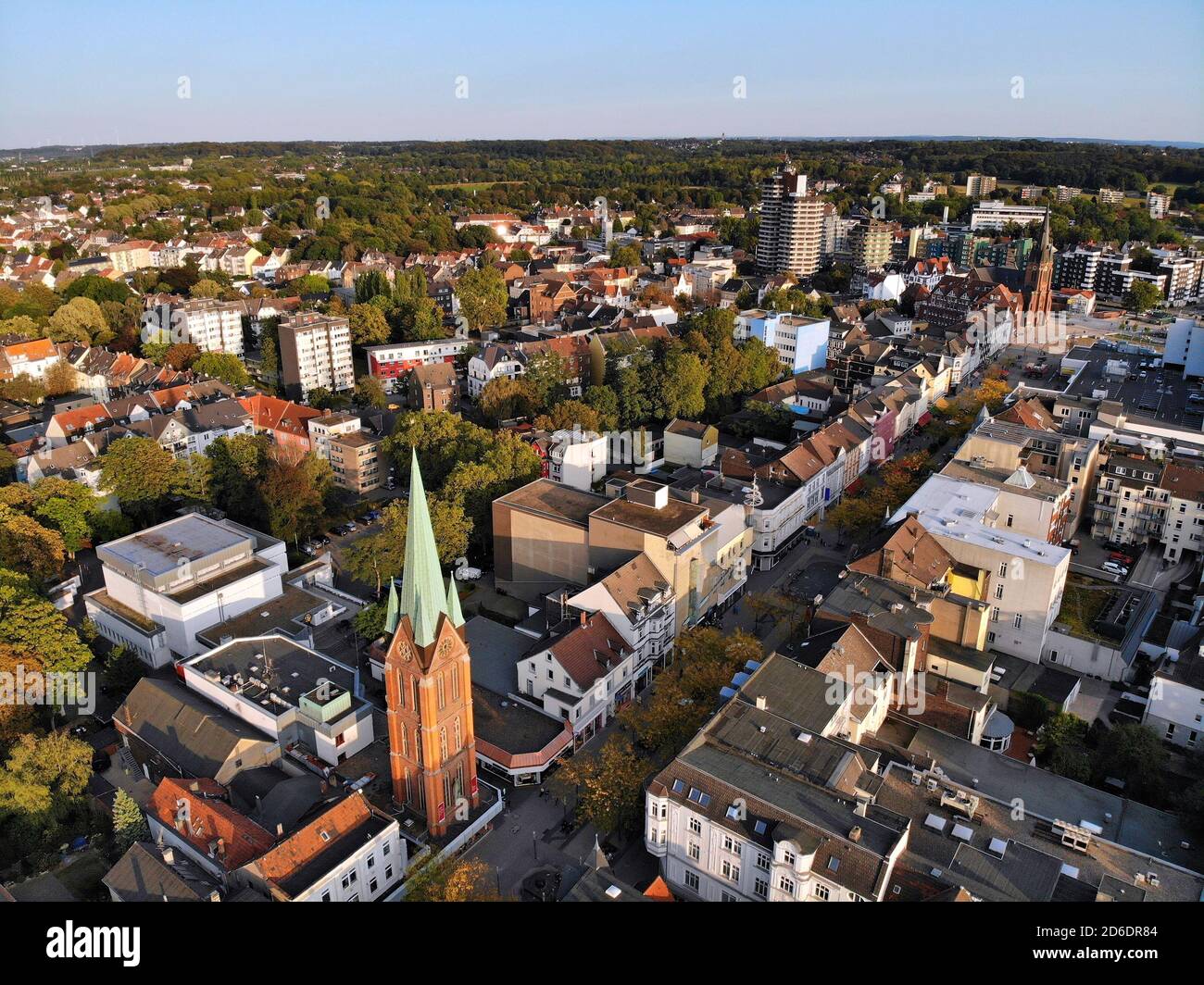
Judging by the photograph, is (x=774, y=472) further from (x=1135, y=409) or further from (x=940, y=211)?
(x=940, y=211)

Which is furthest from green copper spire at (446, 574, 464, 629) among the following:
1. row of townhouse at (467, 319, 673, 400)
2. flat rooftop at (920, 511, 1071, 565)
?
row of townhouse at (467, 319, 673, 400)

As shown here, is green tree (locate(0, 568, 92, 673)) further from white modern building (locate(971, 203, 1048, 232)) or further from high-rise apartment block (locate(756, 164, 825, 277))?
white modern building (locate(971, 203, 1048, 232))

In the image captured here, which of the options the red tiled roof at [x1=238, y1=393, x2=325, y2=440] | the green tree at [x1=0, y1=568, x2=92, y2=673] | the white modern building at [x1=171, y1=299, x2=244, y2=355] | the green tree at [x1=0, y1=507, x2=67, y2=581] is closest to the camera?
the green tree at [x1=0, y1=568, x2=92, y2=673]

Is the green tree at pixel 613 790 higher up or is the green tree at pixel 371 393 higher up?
the green tree at pixel 371 393

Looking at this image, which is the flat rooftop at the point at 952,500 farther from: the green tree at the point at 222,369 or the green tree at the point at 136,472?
the green tree at the point at 222,369

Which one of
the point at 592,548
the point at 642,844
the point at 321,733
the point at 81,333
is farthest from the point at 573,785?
the point at 81,333

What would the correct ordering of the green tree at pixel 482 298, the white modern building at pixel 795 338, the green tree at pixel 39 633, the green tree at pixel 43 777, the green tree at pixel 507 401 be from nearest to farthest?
the green tree at pixel 43 777
the green tree at pixel 39 633
the green tree at pixel 507 401
the white modern building at pixel 795 338
the green tree at pixel 482 298

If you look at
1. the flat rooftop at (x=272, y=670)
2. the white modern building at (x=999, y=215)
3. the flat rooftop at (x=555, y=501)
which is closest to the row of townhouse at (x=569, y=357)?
the flat rooftop at (x=555, y=501)
